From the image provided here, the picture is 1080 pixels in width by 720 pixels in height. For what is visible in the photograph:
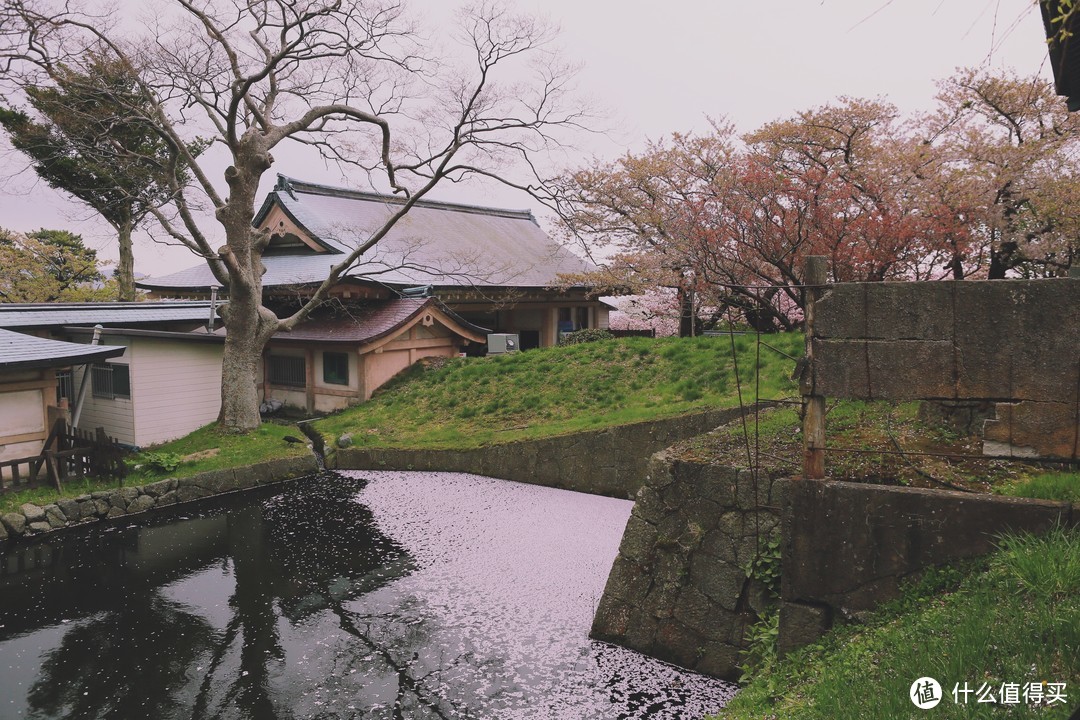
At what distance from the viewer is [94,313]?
1561cm

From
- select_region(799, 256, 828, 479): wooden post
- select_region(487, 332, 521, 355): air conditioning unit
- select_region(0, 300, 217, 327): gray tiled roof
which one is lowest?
select_region(799, 256, 828, 479): wooden post

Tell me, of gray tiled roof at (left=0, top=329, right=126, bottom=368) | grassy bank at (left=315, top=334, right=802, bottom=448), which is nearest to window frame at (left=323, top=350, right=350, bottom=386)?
grassy bank at (left=315, top=334, right=802, bottom=448)

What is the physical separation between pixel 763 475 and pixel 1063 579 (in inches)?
94.4

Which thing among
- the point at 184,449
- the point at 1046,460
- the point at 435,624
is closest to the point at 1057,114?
the point at 1046,460

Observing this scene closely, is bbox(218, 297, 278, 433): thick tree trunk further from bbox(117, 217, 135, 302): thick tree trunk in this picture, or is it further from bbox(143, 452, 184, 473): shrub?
bbox(117, 217, 135, 302): thick tree trunk

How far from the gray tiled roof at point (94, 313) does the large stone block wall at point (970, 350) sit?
1568 cm

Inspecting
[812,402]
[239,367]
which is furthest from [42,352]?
[812,402]

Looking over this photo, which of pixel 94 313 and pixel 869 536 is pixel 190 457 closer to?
pixel 94 313

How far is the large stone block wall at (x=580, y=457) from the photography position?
10977 mm

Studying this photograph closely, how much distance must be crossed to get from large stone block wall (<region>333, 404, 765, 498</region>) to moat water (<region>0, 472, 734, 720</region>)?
0.68 metres

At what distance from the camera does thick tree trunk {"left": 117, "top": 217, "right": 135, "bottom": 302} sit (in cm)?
2508

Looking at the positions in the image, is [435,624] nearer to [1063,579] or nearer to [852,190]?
[1063,579]

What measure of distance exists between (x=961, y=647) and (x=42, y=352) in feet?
43.6

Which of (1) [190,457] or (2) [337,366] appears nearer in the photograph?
(1) [190,457]
